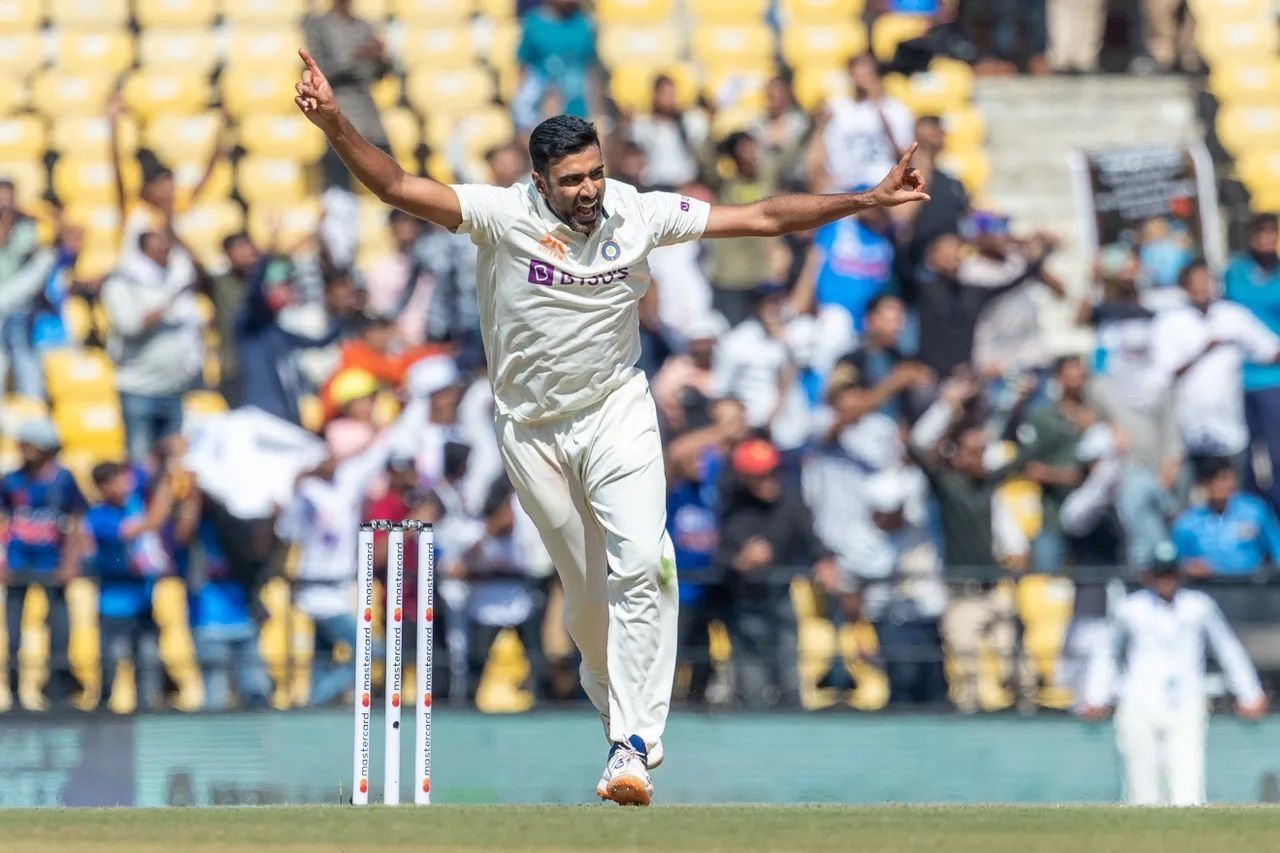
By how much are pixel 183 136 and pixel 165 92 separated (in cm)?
46

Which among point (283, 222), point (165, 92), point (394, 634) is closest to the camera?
point (394, 634)

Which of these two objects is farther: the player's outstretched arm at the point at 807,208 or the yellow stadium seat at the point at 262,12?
the yellow stadium seat at the point at 262,12

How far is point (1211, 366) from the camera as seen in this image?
527 inches

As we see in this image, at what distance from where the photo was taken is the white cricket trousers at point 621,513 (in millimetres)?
7660

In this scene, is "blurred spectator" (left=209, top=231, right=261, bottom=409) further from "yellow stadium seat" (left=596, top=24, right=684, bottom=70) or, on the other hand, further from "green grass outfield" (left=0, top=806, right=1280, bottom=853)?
"green grass outfield" (left=0, top=806, right=1280, bottom=853)

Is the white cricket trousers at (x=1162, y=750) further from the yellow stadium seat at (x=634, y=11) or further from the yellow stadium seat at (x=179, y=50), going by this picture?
the yellow stadium seat at (x=179, y=50)

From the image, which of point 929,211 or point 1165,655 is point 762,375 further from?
point 1165,655

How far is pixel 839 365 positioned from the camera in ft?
43.4

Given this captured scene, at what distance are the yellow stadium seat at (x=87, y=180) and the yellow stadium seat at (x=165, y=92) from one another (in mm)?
440

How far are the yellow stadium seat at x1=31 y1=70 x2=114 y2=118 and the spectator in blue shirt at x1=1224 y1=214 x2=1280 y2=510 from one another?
290 inches

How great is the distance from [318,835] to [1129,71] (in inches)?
418

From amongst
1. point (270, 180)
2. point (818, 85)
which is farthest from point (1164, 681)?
point (270, 180)

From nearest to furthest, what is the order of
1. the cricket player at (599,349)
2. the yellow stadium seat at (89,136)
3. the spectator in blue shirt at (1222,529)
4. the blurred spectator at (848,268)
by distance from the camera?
the cricket player at (599,349), the spectator in blue shirt at (1222,529), the blurred spectator at (848,268), the yellow stadium seat at (89,136)

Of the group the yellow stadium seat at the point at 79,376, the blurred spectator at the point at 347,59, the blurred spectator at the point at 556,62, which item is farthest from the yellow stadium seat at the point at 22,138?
the blurred spectator at the point at 556,62
